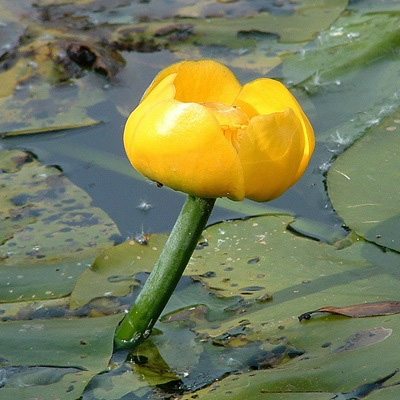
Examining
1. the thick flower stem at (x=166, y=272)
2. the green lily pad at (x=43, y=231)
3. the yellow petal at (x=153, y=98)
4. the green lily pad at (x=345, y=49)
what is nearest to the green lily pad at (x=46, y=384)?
the thick flower stem at (x=166, y=272)

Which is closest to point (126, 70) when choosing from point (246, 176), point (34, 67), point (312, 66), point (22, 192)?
point (34, 67)

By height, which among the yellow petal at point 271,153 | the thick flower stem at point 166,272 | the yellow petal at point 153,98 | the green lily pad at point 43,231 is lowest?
the green lily pad at point 43,231

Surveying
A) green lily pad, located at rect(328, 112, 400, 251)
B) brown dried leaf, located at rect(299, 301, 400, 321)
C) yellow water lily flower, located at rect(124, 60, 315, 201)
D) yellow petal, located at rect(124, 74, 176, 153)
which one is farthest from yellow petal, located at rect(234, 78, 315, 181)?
green lily pad, located at rect(328, 112, 400, 251)

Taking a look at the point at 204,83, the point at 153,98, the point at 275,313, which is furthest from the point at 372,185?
the point at 153,98

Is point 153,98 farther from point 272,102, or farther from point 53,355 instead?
point 53,355

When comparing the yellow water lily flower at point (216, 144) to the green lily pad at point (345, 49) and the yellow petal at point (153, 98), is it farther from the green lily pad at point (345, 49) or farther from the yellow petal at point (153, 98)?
the green lily pad at point (345, 49)

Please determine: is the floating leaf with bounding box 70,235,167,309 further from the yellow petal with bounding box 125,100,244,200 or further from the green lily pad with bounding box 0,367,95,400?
the yellow petal with bounding box 125,100,244,200

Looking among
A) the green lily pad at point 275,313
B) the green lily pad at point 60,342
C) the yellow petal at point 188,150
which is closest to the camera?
the yellow petal at point 188,150
